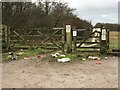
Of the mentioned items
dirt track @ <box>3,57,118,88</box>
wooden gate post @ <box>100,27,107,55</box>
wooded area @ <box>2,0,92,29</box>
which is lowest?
dirt track @ <box>3,57,118,88</box>

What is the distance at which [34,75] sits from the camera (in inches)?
362

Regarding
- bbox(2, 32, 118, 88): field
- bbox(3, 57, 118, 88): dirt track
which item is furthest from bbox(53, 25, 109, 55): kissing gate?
bbox(3, 57, 118, 88): dirt track

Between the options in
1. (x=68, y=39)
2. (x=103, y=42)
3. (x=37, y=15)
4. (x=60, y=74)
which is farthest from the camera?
(x=37, y=15)

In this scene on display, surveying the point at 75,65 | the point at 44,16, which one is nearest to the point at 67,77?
the point at 75,65

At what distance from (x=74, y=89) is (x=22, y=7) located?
2172 centimetres

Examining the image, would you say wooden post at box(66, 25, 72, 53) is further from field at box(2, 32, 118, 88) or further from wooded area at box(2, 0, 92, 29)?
wooded area at box(2, 0, 92, 29)

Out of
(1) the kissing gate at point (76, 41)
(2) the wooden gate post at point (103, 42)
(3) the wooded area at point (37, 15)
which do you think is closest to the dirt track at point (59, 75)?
(2) the wooden gate post at point (103, 42)

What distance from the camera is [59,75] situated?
30.2 feet

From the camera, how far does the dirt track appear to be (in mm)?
7765

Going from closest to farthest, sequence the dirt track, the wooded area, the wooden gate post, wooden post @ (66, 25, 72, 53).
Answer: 1. the dirt track
2. the wooden gate post
3. wooden post @ (66, 25, 72, 53)
4. the wooded area

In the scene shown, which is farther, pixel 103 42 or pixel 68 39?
pixel 68 39

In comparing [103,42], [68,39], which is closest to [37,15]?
[68,39]

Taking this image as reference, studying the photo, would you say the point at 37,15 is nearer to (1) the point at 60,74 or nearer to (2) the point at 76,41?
(2) the point at 76,41

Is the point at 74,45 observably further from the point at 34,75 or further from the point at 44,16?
the point at 44,16
